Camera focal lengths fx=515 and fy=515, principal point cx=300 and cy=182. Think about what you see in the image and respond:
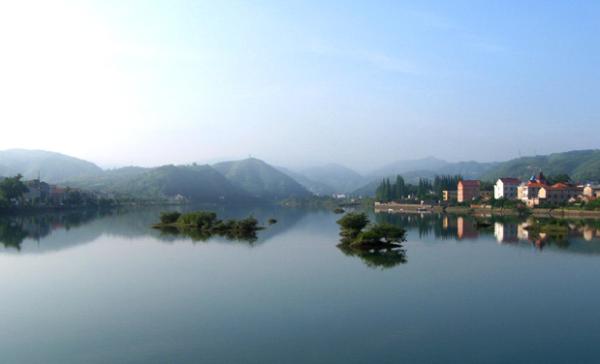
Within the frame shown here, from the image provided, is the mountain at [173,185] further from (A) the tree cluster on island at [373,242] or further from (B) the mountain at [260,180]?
(A) the tree cluster on island at [373,242]

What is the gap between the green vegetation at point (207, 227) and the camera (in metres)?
23.3

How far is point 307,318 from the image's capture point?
8578 mm

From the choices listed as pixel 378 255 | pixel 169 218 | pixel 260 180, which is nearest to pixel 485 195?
pixel 169 218

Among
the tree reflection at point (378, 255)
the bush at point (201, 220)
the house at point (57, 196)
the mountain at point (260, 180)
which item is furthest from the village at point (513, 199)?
the mountain at point (260, 180)

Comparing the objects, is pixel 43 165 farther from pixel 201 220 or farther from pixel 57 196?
pixel 201 220

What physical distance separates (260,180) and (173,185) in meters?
43.1

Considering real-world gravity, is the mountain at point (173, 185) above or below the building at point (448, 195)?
above

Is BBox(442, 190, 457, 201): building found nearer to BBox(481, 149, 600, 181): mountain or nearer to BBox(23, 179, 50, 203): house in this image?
BBox(23, 179, 50, 203): house

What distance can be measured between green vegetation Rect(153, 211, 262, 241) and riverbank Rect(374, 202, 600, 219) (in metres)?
21.0

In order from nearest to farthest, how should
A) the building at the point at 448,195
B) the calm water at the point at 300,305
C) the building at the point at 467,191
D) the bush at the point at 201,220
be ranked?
1. the calm water at the point at 300,305
2. the bush at the point at 201,220
3. the building at the point at 467,191
4. the building at the point at 448,195

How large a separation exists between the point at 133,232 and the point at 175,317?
17779 millimetres

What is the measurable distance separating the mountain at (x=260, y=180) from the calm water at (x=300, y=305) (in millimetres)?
82521

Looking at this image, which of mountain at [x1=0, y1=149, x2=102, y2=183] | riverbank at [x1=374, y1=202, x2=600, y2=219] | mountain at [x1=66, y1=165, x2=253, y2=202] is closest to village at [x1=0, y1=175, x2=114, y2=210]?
mountain at [x1=66, y1=165, x2=253, y2=202]

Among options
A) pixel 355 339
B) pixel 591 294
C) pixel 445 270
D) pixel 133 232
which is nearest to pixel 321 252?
pixel 445 270
